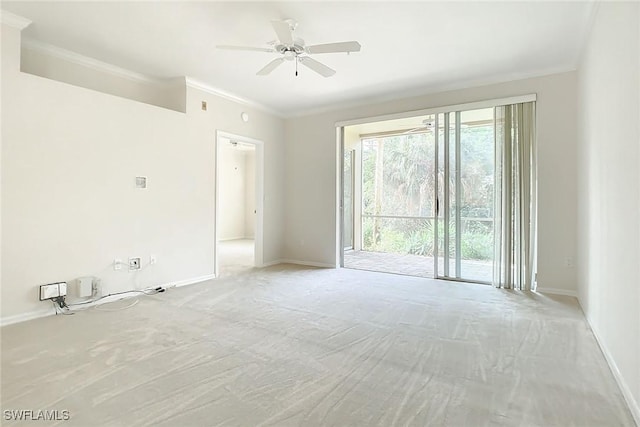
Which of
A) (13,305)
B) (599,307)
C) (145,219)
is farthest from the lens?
(145,219)

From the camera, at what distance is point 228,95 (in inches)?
199

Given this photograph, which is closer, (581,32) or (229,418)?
(229,418)

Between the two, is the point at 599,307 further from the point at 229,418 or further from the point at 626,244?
the point at 229,418

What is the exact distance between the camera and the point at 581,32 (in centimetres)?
320

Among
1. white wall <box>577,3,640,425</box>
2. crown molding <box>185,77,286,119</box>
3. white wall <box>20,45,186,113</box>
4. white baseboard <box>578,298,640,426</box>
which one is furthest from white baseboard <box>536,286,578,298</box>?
white wall <box>20,45,186,113</box>

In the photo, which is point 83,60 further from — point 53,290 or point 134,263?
point 53,290

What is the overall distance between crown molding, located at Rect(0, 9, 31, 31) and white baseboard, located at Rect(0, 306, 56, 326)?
266cm

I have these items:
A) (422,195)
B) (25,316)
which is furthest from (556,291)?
(25,316)

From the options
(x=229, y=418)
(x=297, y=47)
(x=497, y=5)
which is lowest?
(x=229, y=418)

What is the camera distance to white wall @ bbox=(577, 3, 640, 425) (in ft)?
5.84

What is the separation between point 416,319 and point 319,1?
2944 mm

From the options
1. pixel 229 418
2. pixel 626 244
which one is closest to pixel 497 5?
pixel 626 244

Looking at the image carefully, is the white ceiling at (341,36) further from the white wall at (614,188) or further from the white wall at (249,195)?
the white wall at (249,195)

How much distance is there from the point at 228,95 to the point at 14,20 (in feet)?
8.17
